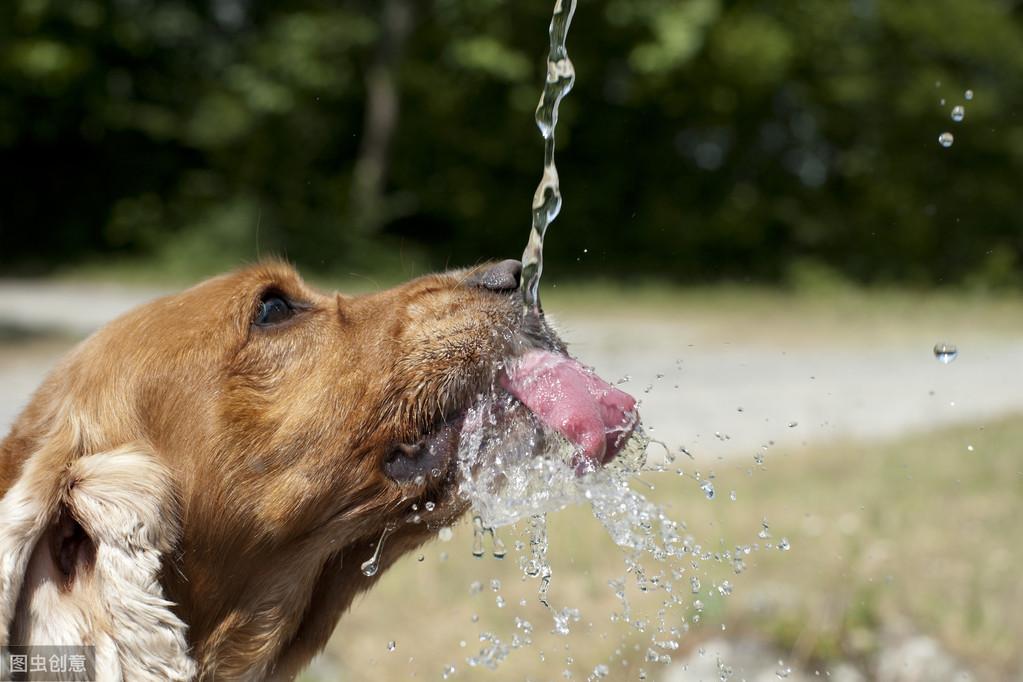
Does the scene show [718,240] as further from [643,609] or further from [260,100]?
[643,609]

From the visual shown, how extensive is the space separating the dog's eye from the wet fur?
0.03m

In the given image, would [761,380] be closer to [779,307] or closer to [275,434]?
[779,307]

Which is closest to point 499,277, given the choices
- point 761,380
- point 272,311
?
point 272,311

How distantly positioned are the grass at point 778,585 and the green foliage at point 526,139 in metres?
14.2

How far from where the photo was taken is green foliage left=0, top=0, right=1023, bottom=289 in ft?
68.0

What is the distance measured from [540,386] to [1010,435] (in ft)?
19.5

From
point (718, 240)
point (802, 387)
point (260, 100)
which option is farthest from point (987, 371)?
point (260, 100)

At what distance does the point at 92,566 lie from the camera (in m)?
2.74

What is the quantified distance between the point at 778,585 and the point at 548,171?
7.89 feet

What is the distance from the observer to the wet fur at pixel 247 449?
9.60ft

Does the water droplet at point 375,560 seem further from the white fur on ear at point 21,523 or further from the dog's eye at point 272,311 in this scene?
the white fur on ear at point 21,523

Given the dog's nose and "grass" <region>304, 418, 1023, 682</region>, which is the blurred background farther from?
the dog's nose

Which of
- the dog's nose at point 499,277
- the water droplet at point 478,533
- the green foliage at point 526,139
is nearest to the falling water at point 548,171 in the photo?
the dog's nose at point 499,277

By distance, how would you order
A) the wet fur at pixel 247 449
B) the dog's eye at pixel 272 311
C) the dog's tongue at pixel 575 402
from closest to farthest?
the wet fur at pixel 247 449
the dog's tongue at pixel 575 402
the dog's eye at pixel 272 311
